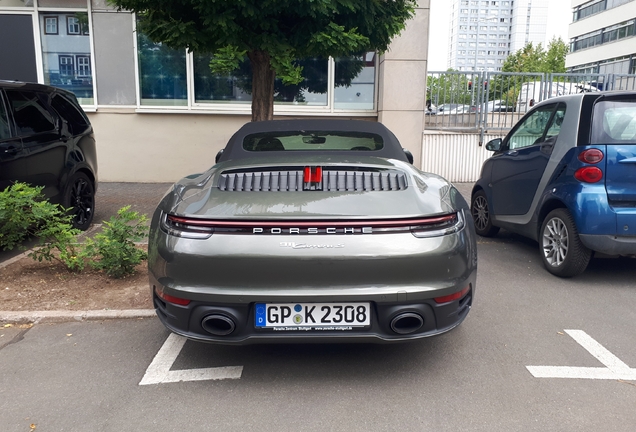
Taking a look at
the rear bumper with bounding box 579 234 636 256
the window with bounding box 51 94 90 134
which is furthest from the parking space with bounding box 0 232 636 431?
the window with bounding box 51 94 90 134

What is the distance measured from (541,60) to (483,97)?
66.4 m

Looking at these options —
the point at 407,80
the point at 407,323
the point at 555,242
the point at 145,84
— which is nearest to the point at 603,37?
the point at 407,80

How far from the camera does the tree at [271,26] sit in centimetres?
584

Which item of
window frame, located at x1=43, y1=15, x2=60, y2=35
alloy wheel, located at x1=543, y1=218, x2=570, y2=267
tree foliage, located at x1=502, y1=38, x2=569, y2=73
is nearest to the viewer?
alloy wheel, located at x1=543, y1=218, x2=570, y2=267

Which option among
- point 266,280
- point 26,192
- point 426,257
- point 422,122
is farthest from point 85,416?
point 422,122

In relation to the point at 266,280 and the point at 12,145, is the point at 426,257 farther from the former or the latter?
the point at 12,145

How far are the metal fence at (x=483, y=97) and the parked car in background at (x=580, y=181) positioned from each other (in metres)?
6.33

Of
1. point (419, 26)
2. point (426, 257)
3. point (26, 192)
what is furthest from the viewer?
point (419, 26)

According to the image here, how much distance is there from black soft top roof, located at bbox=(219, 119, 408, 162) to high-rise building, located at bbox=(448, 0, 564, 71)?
145 metres

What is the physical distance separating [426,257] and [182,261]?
4.19 feet

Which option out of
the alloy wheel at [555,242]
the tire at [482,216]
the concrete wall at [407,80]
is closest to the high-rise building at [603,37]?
the concrete wall at [407,80]

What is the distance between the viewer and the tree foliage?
67438 millimetres

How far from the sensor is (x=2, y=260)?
555cm

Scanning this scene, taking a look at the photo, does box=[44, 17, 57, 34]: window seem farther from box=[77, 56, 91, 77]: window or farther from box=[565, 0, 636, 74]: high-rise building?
box=[565, 0, 636, 74]: high-rise building
